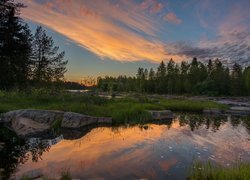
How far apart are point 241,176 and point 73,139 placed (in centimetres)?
1119

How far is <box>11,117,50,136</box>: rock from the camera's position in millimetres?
19005

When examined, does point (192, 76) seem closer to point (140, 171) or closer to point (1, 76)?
point (1, 76)

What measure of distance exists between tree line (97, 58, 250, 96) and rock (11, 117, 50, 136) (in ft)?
211

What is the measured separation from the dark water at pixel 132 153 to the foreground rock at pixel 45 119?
2.17m

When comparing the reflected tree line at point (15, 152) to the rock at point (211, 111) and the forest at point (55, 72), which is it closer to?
the forest at point (55, 72)

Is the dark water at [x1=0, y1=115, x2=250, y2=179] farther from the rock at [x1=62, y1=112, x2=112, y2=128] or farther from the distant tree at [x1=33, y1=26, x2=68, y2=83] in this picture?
the distant tree at [x1=33, y1=26, x2=68, y2=83]

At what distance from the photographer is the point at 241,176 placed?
29.6 ft

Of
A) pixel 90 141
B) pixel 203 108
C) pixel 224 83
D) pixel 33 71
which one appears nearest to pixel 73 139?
pixel 90 141

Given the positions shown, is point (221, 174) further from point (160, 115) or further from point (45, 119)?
point (160, 115)

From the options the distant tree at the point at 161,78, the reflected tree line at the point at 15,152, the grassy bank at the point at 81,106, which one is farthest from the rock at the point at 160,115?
the distant tree at the point at 161,78

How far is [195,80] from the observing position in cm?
10838

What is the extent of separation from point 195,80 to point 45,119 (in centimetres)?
9296

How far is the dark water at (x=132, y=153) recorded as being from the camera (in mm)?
11125

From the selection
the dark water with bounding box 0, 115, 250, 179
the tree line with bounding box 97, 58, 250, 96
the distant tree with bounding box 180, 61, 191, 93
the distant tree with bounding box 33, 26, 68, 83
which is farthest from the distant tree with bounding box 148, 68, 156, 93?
the dark water with bounding box 0, 115, 250, 179
